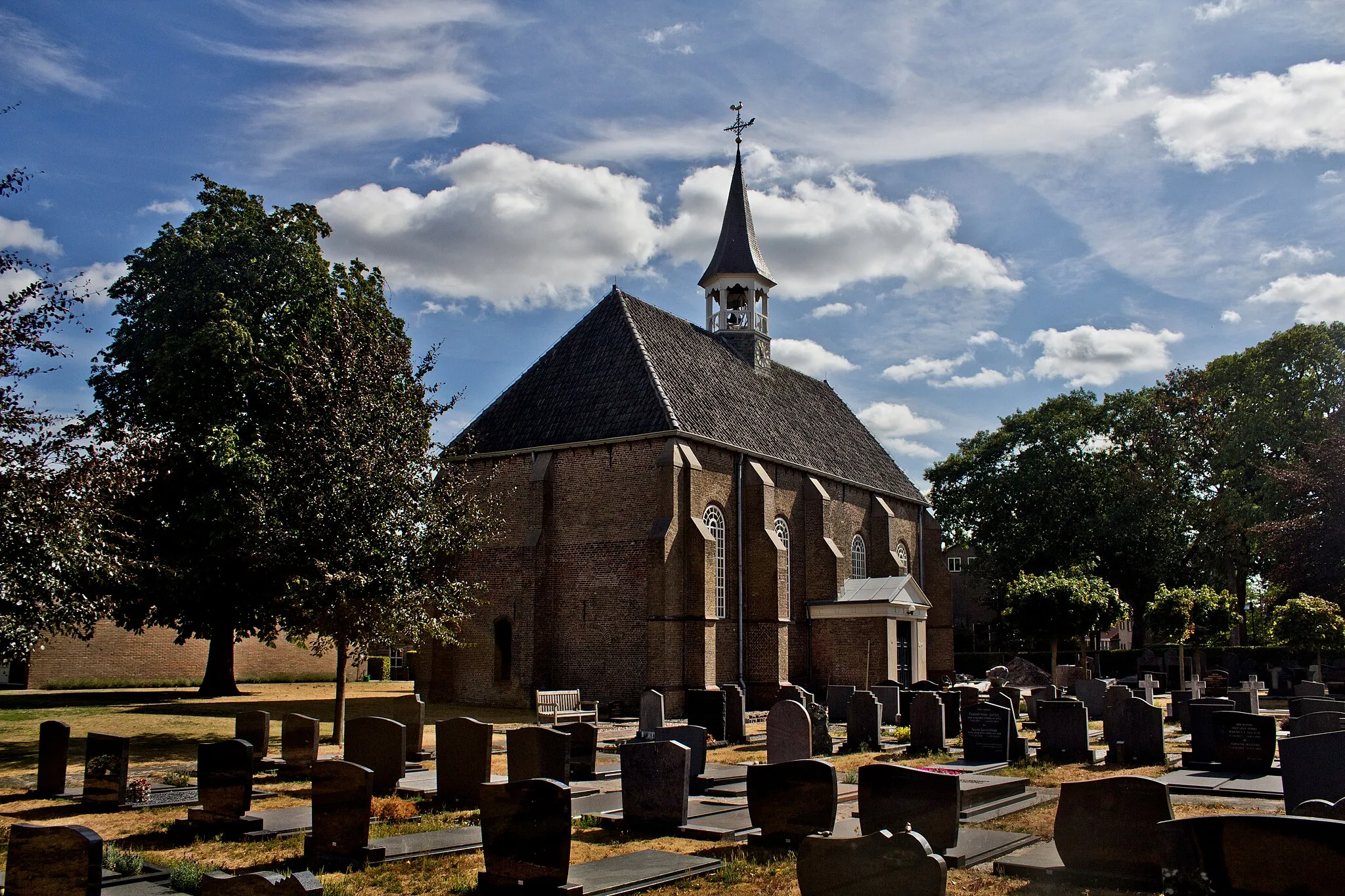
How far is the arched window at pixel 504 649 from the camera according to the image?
27531mm

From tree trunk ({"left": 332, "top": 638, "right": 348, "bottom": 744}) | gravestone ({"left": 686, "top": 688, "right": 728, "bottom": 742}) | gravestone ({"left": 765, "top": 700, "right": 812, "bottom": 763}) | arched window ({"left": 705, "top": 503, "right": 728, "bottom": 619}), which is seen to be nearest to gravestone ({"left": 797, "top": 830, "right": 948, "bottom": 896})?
gravestone ({"left": 765, "top": 700, "right": 812, "bottom": 763})

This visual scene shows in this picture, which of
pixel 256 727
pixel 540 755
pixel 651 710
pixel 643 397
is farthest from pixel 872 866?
pixel 643 397

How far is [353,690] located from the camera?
35.4 metres

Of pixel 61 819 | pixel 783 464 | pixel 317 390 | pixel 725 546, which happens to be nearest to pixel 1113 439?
pixel 783 464

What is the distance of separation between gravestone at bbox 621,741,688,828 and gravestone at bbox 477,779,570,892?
2.85 m

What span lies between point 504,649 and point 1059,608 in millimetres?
16675

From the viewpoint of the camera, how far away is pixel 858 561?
36969 millimetres

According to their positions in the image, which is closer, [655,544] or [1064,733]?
[1064,733]

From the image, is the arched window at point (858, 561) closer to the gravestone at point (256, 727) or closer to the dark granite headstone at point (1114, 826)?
the gravestone at point (256, 727)

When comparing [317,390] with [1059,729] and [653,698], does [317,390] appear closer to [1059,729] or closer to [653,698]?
[653,698]

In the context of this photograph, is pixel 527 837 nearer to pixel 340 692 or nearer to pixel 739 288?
pixel 340 692

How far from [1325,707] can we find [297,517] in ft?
60.8

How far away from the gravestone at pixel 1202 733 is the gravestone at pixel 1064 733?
1.53 metres

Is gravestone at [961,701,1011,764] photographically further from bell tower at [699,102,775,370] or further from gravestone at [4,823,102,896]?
bell tower at [699,102,775,370]
